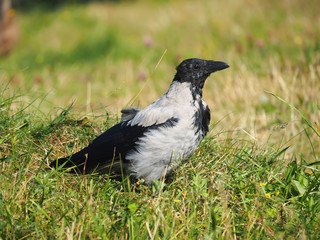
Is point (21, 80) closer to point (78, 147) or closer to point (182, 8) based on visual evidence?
point (78, 147)

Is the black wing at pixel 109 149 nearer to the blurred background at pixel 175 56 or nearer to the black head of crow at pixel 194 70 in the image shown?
the black head of crow at pixel 194 70

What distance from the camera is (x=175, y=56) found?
805 cm

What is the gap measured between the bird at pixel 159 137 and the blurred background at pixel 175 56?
825mm

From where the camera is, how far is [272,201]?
2.66m

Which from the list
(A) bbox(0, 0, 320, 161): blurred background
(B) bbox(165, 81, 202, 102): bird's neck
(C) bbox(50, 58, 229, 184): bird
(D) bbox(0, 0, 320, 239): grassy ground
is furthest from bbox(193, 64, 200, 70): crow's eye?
(A) bbox(0, 0, 320, 161): blurred background

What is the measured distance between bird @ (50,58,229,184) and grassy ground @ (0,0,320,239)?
0.13 metres

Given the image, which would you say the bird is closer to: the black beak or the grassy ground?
the black beak

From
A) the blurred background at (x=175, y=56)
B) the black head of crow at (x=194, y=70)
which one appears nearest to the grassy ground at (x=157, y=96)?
the blurred background at (x=175, y=56)

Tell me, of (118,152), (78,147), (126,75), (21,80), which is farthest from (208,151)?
(21,80)

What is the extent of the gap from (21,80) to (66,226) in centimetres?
516

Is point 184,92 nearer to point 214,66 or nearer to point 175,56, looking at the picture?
point 214,66

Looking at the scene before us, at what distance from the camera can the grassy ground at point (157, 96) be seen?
2473mm

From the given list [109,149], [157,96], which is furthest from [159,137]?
[157,96]

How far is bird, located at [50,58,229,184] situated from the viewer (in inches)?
116
